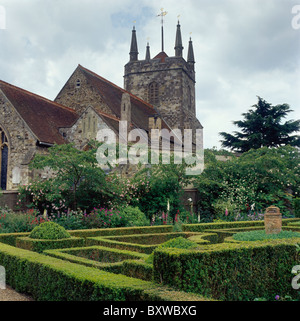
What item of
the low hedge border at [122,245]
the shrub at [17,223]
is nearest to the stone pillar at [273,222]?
the low hedge border at [122,245]

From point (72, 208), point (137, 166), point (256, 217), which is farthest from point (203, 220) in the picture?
point (72, 208)

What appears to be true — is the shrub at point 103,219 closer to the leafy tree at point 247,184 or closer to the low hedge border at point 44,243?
the low hedge border at point 44,243

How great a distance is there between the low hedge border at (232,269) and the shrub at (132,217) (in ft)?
25.9

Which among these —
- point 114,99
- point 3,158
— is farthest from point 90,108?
point 114,99

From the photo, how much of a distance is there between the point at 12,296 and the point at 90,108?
618 inches

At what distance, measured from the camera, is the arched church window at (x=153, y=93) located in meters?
36.8

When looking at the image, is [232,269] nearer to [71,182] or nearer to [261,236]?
[261,236]

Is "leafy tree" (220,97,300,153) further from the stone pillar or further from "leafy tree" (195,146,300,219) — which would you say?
the stone pillar

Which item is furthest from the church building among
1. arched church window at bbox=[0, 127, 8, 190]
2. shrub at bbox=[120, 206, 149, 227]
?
shrub at bbox=[120, 206, 149, 227]

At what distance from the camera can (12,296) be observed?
6.38 metres

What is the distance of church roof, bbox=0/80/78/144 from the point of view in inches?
814

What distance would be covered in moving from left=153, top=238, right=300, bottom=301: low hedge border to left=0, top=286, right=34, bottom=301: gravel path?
2.72 metres

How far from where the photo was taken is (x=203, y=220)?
1741 cm
